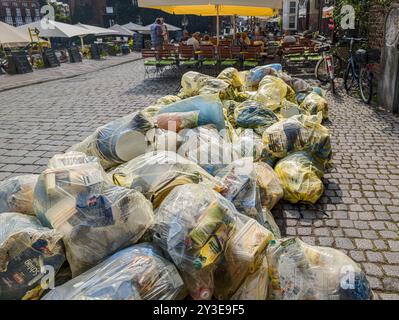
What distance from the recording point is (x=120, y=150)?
3260 millimetres

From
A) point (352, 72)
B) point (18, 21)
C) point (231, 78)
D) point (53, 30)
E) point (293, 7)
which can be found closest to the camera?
point (231, 78)

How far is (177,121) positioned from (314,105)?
10.3 feet

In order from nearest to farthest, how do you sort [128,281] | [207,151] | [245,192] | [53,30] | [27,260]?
[128,281]
[27,260]
[245,192]
[207,151]
[53,30]

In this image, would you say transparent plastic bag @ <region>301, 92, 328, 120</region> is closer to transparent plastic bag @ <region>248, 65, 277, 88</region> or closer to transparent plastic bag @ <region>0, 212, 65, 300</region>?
transparent plastic bag @ <region>248, 65, 277, 88</region>

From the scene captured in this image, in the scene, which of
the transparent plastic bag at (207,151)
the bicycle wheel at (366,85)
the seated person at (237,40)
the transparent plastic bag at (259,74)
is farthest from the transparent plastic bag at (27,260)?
the seated person at (237,40)

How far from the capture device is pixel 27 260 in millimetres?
1849

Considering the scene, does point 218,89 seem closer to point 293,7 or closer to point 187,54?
point 187,54

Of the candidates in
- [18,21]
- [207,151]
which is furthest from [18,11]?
[207,151]

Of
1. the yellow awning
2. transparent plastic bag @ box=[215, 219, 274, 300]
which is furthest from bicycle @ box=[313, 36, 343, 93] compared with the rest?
transparent plastic bag @ box=[215, 219, 274, 300]

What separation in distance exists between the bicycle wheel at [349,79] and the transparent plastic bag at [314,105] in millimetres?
2452

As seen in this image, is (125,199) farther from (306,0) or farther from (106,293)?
(306,0)

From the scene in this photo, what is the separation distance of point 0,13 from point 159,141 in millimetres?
63094

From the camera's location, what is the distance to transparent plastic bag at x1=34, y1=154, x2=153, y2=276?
6.43 ft

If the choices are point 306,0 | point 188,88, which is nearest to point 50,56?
point 188,88
